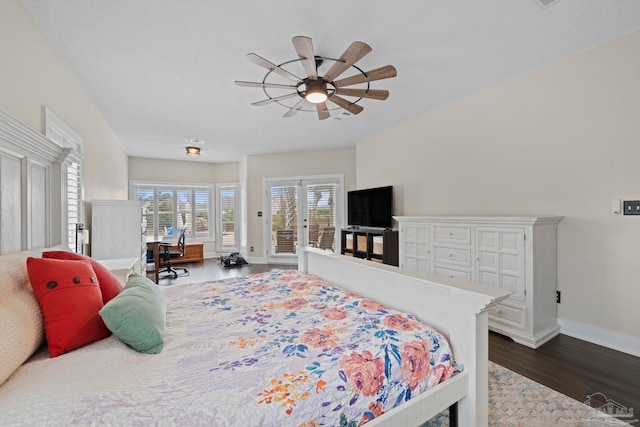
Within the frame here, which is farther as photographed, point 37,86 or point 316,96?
point 316,96

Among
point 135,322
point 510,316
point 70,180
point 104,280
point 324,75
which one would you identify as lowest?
point 510,316

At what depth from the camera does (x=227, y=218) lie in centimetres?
745

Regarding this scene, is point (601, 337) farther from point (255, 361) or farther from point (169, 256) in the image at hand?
point (169, 256)

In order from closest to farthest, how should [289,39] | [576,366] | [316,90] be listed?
[576,366]
[289,39]
[316,90]

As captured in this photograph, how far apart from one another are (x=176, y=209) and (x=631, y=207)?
789cm

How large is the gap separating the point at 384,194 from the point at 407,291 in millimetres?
3151

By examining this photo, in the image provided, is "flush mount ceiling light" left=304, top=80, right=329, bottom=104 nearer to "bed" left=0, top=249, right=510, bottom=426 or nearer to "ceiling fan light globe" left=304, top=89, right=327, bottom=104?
"ceiling fan light globe" left=304, top=89, right=327, bottom=104

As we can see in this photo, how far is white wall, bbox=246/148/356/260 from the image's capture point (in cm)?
604

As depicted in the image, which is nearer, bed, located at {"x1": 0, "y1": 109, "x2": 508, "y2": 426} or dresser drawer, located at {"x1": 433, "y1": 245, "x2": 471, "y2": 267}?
bed, located at {"x1": 0, "y1": 109, "x2": 508, "y2": 426}

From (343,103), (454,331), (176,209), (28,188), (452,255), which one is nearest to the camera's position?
(454,331)

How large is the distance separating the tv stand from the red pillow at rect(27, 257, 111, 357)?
3.52m

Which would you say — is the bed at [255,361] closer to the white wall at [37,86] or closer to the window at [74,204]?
the white wall at [37,86]

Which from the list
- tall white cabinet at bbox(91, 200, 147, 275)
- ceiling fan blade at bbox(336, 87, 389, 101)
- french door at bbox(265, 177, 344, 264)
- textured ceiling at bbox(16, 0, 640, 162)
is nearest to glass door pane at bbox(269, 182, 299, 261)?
french door at bbox(265, 177, 344, 264)

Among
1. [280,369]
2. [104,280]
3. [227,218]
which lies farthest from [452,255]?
[227,218]
